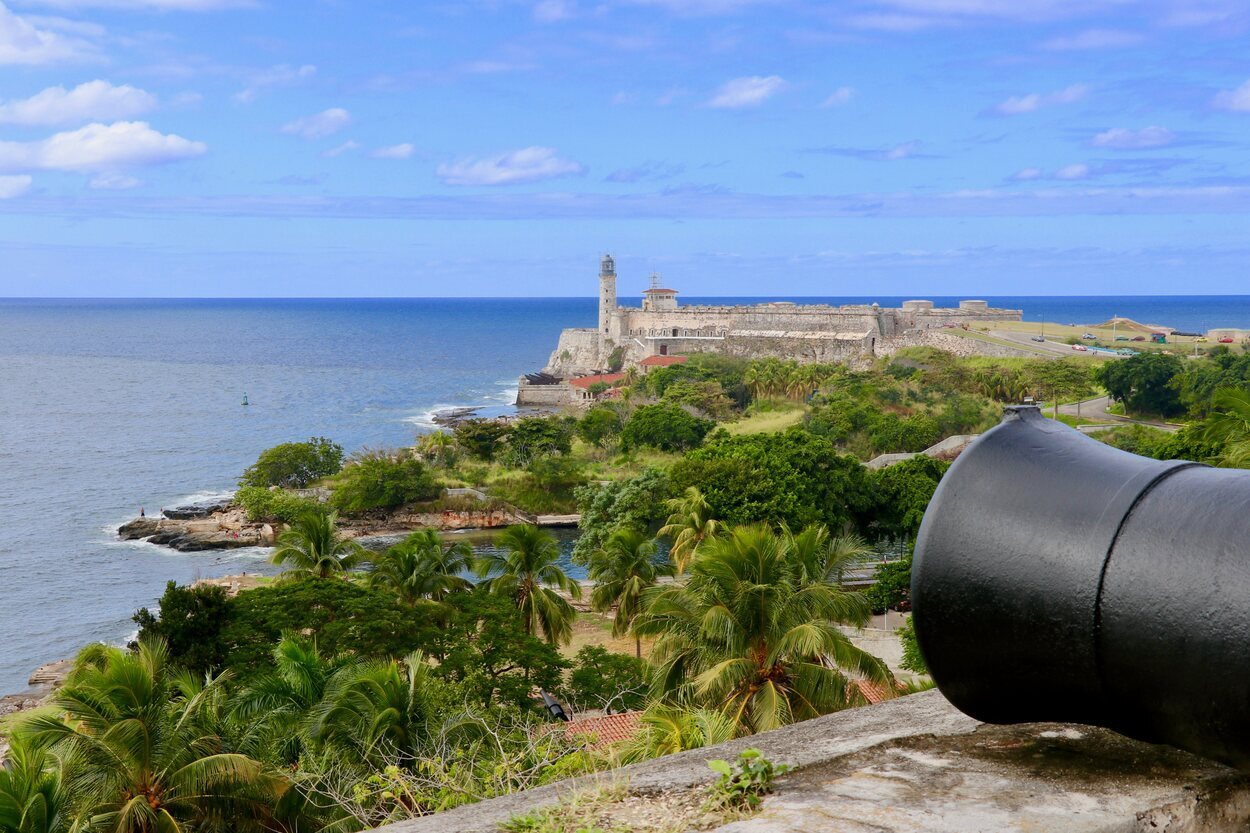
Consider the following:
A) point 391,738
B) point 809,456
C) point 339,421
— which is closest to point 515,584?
point 391,738

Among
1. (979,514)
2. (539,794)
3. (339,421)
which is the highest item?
(979,514)

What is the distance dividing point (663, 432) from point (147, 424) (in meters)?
34.8

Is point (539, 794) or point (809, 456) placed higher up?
point (539, 794)

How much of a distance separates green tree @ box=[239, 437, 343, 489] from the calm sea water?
3868 millimetres

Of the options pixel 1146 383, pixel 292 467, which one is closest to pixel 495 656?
pixel 292 467

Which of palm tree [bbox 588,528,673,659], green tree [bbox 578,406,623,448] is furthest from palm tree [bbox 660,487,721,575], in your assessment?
green tree [bbox 578,406,623,448]

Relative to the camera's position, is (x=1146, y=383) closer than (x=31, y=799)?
No

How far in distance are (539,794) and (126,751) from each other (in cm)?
553

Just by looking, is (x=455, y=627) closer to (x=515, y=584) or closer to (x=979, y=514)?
(x=515, y=584)

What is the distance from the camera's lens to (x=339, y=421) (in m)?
64.4

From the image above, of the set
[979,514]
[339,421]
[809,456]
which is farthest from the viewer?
[339,421]

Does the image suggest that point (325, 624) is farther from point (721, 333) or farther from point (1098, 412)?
point (721, 333)

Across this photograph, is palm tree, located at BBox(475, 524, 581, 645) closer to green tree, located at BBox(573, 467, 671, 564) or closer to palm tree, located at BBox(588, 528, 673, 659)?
palm tree, located at BBox(588, 528, 673, 659)

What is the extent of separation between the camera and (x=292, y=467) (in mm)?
40531
